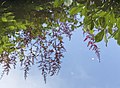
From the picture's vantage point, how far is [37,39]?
373 cm

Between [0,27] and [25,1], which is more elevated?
[25,1]

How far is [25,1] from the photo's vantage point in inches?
142

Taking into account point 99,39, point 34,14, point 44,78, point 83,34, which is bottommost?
point 44,78

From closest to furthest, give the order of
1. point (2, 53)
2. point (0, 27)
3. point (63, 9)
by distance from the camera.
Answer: point (0, 27) → point (2, 53) → point (63, 9)

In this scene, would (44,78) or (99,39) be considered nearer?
(99,39)

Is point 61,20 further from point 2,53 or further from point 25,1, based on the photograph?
point 2,53

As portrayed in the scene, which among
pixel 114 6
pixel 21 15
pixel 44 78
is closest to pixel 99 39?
pixel 114 6

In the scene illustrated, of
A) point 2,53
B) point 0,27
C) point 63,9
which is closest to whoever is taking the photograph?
point 0,27

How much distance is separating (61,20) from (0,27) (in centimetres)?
88

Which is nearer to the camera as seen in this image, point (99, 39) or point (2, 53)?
point (99, 39)

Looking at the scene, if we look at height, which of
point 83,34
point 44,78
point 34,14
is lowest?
point 44,78

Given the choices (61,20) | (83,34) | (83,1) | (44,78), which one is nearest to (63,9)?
(61,20)

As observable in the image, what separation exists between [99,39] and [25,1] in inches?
56.2

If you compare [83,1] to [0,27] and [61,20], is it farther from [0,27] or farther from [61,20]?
[61,20]
